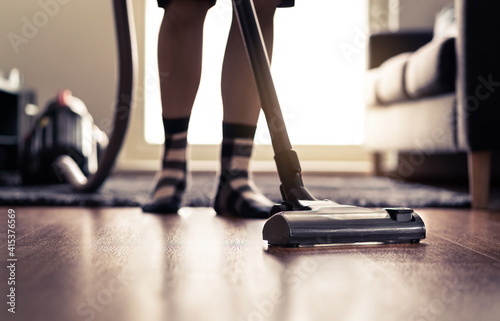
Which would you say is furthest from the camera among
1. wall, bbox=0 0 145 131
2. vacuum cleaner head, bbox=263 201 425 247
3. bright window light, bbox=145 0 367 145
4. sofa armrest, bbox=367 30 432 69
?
bright window light, bbox=145 0 367 145

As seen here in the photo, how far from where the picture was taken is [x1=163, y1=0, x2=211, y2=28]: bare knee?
3.56 ft

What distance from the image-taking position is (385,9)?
3625 millimetres

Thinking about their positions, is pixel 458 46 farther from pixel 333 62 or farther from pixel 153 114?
pixel 153 114

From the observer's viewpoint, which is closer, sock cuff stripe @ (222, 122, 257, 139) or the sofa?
sock cuff stripe @ (222, 122, 257, 139)

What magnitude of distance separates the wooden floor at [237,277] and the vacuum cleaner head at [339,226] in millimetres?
15

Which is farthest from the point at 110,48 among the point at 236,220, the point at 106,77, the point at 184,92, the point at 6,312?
the point at 6,312

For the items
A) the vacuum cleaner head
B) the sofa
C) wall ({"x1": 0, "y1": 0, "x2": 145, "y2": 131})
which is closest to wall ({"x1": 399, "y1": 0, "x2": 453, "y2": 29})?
the sofa

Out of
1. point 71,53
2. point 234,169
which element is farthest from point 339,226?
point 71,53

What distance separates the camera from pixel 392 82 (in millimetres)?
2072

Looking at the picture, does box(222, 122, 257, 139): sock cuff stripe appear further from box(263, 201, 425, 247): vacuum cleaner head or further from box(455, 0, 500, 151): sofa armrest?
box(455, 0, 500, 151): sofa armrest

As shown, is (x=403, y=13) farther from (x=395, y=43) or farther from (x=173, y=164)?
(x=173, y=164)

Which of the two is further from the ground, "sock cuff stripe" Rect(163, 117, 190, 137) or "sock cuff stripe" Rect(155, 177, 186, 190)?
"sock cuff stripe" Rect(163, 117, 190, 137)

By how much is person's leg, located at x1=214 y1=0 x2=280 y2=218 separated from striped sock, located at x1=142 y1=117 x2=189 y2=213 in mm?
96

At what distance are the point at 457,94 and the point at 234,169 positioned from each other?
712 millimetres
